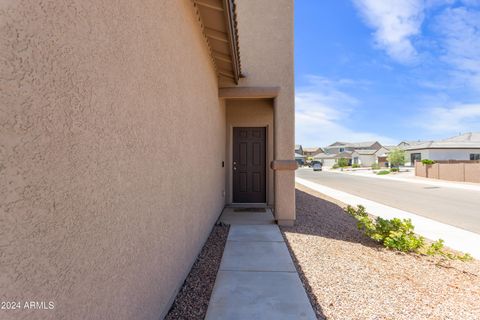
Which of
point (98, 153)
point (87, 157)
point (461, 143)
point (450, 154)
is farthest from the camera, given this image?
point (461, 143)

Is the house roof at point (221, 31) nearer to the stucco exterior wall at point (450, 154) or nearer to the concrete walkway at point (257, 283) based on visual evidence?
the concrete walkway at point (257, 283)

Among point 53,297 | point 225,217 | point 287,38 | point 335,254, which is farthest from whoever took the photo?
point 225,217

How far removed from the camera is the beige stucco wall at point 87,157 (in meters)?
0.99

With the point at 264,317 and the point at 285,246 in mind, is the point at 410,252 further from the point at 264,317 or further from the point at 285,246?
the point at 264,317

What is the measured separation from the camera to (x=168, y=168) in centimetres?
279

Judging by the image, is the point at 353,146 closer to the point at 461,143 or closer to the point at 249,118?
the point at 461,143

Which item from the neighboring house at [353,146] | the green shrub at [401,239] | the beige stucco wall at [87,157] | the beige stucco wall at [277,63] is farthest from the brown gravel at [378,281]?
the neighboring house at [353,146]

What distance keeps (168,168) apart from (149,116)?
0.71m

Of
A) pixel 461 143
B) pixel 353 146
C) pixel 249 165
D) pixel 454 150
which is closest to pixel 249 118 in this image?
pixel 249 165

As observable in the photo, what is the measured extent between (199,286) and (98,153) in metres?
2.69

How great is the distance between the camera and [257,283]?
3.52 meters

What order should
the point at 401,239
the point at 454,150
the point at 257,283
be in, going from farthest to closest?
the point at 454,150
the point at 401,239
the point at 257,283

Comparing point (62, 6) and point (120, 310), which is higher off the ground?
point (62, 6)

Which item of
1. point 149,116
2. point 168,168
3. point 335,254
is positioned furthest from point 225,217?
point 149,116
